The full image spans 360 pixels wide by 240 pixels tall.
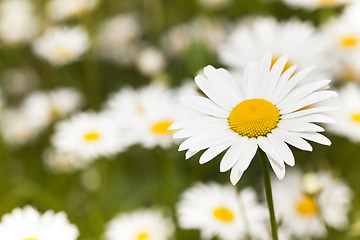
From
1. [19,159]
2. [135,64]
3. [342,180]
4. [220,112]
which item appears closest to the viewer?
[220,112]

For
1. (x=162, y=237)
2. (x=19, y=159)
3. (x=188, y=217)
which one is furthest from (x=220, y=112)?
(x=19, y=159)

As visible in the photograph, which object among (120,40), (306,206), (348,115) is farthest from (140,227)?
(120,40)

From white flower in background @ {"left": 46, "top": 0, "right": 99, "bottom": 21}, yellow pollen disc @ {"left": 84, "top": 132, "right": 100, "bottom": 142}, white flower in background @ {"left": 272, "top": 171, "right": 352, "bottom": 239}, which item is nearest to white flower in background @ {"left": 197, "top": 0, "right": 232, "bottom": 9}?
white flower in background @ {"left": 46, "top": 0, "right": 99, "bottom": 21}

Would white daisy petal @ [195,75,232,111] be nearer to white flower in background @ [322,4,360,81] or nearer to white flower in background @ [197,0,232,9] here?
white flower in background @ [322,4,360,81]

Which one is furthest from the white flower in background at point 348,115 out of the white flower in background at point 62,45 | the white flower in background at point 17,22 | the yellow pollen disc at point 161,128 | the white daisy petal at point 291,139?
the white flower in background at point 17,22

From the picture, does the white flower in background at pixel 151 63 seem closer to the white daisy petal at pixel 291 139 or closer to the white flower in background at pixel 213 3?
the white flower in background at pixel 213 3

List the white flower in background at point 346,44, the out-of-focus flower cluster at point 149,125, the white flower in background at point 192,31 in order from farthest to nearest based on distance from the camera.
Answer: the white flower in background at point 192,31, the white flower in background at point 346,44, the out-of-focus flower cluster at point 149,125

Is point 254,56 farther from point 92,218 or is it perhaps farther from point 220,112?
point 220,112
